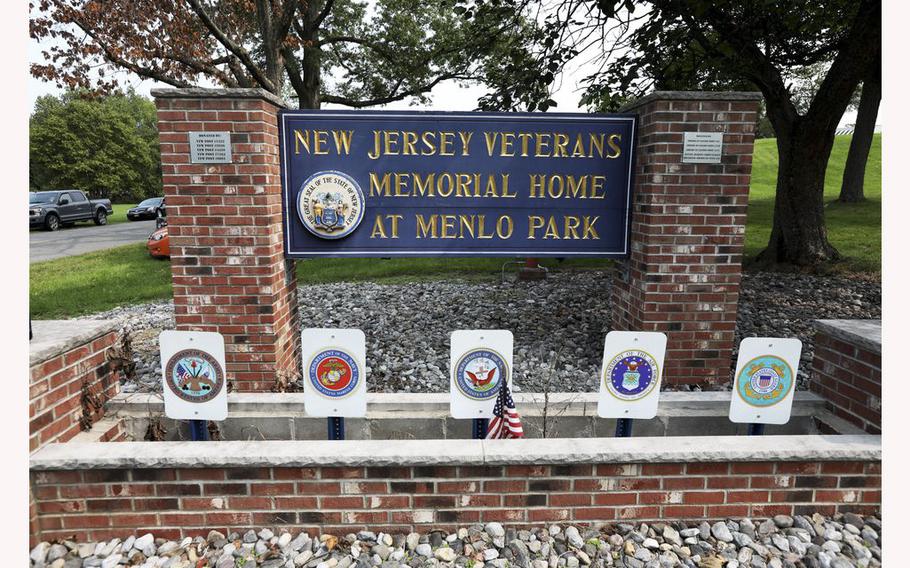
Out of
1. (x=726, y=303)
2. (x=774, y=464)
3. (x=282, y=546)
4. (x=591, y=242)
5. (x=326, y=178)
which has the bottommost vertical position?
(x=282, y=546)

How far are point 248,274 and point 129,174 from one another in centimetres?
5237

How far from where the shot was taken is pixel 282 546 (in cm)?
255

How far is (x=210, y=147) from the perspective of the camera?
3771mm

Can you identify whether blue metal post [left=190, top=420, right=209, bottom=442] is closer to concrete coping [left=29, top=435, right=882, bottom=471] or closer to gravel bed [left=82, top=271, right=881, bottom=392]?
concrete coping [left=29, top=435, right=882, bottom=471]

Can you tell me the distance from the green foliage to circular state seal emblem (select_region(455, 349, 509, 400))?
44.4 meters

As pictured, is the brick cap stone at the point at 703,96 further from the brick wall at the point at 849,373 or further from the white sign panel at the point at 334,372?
the white sign panel at the point at 334,372

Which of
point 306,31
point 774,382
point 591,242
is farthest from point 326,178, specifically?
point 306,31

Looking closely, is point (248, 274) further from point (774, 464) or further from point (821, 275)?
point (821, 275)

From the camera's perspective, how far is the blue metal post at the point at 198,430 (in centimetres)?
313

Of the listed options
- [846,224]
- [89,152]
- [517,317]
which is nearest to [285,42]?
[517,317]

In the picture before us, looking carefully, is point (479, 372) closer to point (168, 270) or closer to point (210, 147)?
point (210, 147)

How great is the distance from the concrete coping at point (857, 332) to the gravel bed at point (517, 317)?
145cm

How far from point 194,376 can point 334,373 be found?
0.82 m

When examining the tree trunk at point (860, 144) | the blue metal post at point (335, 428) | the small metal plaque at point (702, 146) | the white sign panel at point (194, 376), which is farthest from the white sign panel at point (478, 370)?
the tree trunk at point (860, 144)
